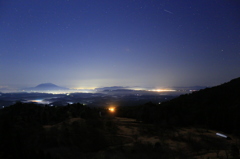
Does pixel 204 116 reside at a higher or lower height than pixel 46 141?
lower

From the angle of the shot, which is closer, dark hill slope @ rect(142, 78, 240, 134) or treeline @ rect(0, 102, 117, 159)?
treeline @ rect(0, 102, 117, 159)

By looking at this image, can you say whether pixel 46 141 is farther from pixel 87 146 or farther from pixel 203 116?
pixel 203 116

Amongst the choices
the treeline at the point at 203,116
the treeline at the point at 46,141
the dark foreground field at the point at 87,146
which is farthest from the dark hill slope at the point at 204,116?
the treeline at the point at 46,141

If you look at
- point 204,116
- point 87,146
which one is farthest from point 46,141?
point 204,116

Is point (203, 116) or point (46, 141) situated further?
point (203, 116)

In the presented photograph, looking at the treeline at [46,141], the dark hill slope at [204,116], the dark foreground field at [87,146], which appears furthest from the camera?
the dark hill slope at [204,116]

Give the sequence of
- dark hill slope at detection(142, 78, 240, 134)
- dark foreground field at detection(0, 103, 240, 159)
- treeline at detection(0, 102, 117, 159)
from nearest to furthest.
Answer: treeline at detection(0, 102, 117, 159) < dark foreground field at detection(0, 103, 240, 159) < dark hill slope at detection(142, 78, 240, 134)

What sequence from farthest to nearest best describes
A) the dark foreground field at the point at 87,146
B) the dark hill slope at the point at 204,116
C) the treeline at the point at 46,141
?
1. the dark hill slope at the point at 204,116
2. the dark foreground field at the point at 87,146
3. the treeline at the point at 46,141

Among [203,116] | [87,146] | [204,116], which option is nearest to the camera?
[87,146]

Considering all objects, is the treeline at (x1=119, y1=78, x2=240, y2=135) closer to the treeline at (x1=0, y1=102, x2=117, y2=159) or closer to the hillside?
the hillside

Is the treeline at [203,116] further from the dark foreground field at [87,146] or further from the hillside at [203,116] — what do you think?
the dark foreground field at [87,146]

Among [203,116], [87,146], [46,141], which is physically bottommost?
[203,116]

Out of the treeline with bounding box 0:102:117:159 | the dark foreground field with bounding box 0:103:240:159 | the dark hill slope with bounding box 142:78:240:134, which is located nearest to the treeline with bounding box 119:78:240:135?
the dark hill slope with bounding box 142:78:240:134

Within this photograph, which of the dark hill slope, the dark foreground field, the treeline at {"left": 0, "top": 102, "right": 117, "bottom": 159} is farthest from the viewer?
the dark hill slope
